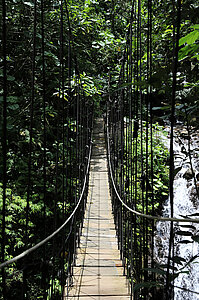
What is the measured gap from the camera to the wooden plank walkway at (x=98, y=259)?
1644 millimetres

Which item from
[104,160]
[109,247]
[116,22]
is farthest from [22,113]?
[116,22]

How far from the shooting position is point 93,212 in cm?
336

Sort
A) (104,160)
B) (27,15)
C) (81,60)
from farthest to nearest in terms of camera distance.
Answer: (104,160)
(81,60)
(27,15)

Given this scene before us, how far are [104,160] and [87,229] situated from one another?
3.17 meters

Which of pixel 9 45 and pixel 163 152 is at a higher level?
pixel 9 45

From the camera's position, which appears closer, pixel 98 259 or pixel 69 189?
pixel 69 189

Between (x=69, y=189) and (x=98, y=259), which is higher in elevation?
(x=69, y=189)

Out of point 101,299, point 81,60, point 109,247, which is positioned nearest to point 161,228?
point 109,247

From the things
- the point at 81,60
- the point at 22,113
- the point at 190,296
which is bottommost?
the point at 190,296

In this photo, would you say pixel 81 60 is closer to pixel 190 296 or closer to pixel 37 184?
pixel 37 184

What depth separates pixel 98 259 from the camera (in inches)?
85.1

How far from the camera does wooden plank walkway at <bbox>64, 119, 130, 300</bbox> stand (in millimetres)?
1644

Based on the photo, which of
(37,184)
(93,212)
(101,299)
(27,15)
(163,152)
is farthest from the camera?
(163,152)

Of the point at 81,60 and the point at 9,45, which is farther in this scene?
the point at 81,60
